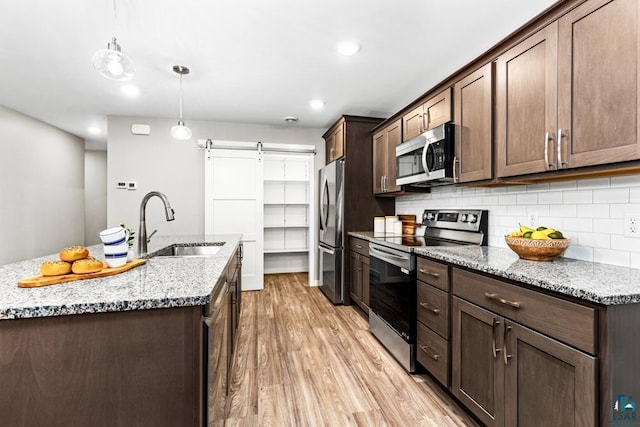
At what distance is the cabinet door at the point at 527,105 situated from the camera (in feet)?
5.16

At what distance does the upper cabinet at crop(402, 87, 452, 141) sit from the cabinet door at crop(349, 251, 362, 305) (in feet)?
4.88

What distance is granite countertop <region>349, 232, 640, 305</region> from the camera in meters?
1.07

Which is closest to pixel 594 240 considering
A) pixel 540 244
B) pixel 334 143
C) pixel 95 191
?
pixel 540 244

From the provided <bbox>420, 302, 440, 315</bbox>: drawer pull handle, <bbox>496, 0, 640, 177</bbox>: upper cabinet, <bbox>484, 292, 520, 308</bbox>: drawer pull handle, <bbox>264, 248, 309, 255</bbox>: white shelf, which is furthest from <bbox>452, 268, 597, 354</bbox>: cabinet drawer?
<bbox>264, 248, 309, 255</bbox>: white shelf

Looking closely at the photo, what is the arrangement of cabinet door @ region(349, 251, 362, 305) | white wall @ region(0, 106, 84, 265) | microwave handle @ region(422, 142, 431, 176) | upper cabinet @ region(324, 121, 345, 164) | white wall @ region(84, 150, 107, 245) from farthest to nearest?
1. white wall @ region(84, 150, 107, 245)
2. white wall @ region(0, 106, 84, 265)
3. upper cabinet @ region(324, 121, 345, 164)
4. cabinet door @ region(349, 251, 362, 305)
5. microwave handle @ region(422, 142, 431, 176)

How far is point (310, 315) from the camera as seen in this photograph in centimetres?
350

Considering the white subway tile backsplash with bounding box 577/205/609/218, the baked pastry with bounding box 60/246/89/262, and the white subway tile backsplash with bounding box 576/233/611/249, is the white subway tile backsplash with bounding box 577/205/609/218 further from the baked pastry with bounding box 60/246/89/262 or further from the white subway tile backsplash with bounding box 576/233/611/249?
the baked pastry with bounding box 60/246/89/262

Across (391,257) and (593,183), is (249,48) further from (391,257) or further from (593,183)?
(593,183)

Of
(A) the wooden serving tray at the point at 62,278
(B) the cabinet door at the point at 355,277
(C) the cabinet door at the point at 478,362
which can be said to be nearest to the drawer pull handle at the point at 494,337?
(C) the cabinet door at the point at 478,362

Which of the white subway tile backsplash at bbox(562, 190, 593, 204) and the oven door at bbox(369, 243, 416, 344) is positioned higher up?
the white subway tile backsplash at bbox(562, 190, 593, 204)

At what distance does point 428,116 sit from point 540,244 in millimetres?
1495

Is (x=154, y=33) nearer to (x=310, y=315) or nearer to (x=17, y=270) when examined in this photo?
(x=17, y=270)

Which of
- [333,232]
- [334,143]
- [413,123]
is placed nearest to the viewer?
[413,123]

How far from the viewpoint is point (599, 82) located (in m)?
1.35
